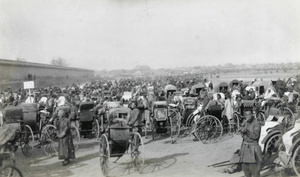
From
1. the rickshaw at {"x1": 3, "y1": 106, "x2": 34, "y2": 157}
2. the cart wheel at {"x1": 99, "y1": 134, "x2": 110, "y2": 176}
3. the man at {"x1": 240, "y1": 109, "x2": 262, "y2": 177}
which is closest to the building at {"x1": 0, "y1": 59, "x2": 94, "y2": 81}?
the rickshaw at {"x1": 3, "y1": 106, "x2": 34, "y2": 157}

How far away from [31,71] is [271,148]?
65.9 feet

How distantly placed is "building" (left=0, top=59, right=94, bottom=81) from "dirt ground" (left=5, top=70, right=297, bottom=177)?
6941 mm

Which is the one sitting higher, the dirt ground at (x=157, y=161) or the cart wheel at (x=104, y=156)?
the cart wheel at (x=104, y=156)

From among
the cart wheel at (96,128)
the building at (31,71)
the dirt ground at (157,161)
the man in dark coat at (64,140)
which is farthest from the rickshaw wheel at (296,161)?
the building at (31,71)

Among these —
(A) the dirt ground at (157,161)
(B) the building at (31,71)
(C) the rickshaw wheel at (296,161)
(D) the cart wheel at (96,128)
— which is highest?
(B) the building at (31,71)

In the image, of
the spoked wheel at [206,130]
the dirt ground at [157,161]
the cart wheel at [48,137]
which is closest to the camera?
the dirt ground at [157,161]

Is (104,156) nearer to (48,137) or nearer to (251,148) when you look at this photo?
(48,137)

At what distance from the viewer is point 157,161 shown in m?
6.65

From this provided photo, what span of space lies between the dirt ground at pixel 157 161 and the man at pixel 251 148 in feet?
1.94

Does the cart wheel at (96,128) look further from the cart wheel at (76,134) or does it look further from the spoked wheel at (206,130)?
the spoked wheel at (206,130)

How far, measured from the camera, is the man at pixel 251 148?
15.6 ft

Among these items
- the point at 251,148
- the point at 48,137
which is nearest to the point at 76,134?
the point at 48,137

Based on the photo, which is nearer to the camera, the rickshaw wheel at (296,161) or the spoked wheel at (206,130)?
the rickshaw wheel at (296,161)

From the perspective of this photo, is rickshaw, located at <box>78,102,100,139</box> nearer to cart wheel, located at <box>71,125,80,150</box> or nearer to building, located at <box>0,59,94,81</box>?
cart wheel, located at <box>71,125,80,150</box>
